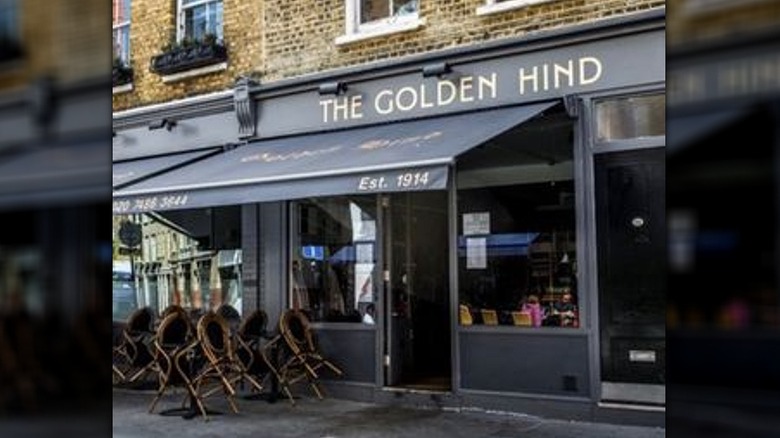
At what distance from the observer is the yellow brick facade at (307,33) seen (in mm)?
7477

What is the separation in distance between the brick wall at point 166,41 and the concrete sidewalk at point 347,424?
367 cm

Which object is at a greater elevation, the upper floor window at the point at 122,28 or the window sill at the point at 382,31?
the upper floor window at the point at 122,28

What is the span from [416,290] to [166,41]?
442cm

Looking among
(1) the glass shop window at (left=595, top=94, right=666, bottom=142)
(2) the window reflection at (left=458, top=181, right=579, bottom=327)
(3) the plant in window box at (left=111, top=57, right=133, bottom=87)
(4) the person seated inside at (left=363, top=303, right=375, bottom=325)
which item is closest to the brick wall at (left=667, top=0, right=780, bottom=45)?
(1) the glass shop window at (left=595, top=94, right=666, bottom=142)

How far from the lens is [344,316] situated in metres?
8.73

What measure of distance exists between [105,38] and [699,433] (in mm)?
1280

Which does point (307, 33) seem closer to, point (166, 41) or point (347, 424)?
point (166, 41)

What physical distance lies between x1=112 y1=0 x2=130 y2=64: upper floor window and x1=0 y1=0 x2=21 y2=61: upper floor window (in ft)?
32.0

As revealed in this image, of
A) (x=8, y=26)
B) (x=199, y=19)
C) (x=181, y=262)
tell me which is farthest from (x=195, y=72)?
(x=8, y=26)

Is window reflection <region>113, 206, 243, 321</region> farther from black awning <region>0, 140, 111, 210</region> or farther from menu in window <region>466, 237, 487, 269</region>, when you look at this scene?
black awning <region>0, 140, 111, 210</region>

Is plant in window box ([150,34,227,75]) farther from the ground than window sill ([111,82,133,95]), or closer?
farther from the ground

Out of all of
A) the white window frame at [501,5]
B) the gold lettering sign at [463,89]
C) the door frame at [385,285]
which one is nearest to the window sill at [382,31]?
the gold lettering sign at [463,89]

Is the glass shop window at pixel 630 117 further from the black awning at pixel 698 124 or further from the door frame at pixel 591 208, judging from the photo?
the black awning at pixel 698 124

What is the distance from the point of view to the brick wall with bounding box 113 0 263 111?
949cm
